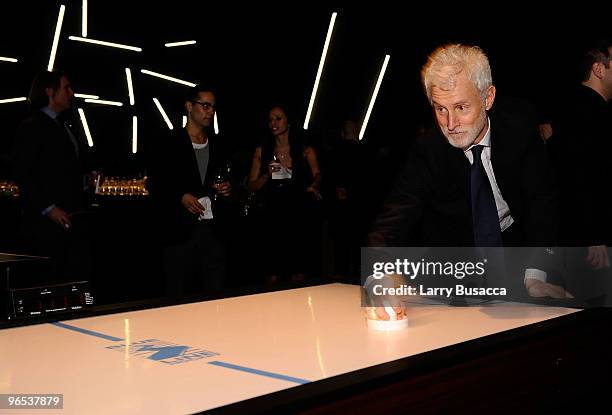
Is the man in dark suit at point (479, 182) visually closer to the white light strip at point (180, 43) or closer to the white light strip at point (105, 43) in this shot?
the white light strip at point (105, 43)

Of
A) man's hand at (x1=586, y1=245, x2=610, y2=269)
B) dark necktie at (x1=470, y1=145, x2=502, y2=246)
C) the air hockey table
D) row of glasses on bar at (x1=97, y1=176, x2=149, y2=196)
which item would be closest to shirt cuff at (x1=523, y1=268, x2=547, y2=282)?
dark necktie at (x1=470, y1=145, x2=502, y2=246)

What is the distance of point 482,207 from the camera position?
7.67 feet

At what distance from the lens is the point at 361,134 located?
7773 mm

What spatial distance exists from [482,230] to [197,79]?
16.4 feet

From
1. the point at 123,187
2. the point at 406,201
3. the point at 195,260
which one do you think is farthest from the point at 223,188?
the point at 123,187

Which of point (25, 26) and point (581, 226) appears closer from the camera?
point (581, 226)

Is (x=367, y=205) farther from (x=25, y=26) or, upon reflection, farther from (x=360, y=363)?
(x=360, y=363)

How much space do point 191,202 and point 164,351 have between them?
211 cm

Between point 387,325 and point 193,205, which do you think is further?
point 193,205

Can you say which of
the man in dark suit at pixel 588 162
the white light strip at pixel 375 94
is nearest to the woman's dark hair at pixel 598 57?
the man in dark suit at pixel 588 162

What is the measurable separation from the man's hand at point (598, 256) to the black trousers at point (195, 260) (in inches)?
71.3

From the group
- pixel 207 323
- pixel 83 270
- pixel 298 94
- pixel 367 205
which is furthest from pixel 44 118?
pixel 298 94

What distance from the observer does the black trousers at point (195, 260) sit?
3777 mm

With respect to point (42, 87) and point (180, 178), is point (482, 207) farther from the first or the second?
point (42, 87)
